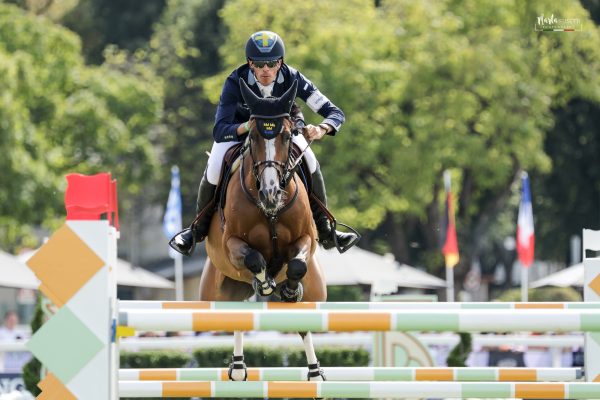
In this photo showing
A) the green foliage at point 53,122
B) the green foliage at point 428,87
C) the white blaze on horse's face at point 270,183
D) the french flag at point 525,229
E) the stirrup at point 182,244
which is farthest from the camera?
the green foliage at point 428,87

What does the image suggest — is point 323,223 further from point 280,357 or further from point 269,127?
point 280,357

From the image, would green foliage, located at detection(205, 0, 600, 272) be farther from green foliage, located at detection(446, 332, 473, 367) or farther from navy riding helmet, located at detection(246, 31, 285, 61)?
navy riding helmet, located at detection(246, 31, 285, 61)

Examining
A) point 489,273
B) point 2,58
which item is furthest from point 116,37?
point 489,273

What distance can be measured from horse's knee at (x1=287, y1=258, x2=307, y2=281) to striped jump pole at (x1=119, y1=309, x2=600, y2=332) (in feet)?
6.94

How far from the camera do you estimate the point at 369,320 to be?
487 centimetres

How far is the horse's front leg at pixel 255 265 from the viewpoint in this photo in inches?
282

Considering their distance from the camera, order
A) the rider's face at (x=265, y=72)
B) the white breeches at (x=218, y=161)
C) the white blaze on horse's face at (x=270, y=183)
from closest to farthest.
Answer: the white blaze on horse's face at (x=270, y=183) < the rider's face at (x=265, y=72) < the white breeches at (x=218, y=161)

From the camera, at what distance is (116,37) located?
5291 cm

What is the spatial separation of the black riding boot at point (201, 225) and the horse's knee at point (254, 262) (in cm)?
115

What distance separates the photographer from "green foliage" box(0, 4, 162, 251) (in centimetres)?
3338

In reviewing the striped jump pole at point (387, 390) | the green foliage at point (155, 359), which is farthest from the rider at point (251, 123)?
the green foliage at point (155, 359)

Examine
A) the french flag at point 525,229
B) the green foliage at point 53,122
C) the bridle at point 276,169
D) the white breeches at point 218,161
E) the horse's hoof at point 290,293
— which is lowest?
the horse's hoof at point 290,293

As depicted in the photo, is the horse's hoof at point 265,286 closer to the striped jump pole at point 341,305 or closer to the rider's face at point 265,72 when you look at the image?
the striped jump pole at point 341,305

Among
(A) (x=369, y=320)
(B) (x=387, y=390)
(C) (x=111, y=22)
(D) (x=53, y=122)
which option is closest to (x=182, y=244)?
(B) (x=387, y=390)
